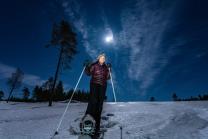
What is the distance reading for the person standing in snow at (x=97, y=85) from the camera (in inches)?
233

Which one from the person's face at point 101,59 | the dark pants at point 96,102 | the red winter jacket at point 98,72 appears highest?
the person's face at point 101,59

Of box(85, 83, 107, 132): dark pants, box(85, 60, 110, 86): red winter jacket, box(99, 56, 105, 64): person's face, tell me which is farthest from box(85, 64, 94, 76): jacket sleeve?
box(85, 83, 107, 132): dark pants

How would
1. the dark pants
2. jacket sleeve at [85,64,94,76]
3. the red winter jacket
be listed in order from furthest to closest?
1. jacket sleeve at [85,64,94,76]
2. the red winter jacket
3. the dark pants

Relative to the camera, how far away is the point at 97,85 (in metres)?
6.35

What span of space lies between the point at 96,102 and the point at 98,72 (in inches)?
44.1

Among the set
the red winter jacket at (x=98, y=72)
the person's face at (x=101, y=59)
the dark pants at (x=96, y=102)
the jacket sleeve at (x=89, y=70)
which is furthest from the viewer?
the person's face at (x=101, y=59)

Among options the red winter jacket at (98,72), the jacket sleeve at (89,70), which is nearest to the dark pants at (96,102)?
the red winter jacket at (98,72)

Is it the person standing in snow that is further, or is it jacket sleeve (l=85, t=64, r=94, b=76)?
jacket sleeve (l=85, t=64, r=94, b=76)

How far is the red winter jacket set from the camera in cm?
646

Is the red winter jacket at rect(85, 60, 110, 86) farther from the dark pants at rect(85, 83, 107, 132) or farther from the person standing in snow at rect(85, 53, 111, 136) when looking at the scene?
the dark pants at rect(85, 83, 107, 132)

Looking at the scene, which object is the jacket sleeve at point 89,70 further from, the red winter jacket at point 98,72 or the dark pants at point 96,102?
the dark pants at point 96,102

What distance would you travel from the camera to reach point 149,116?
32.9ft

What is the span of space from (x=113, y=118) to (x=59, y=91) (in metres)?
73.6

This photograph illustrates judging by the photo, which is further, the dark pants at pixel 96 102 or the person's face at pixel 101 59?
the person's face at pixel 101 59
